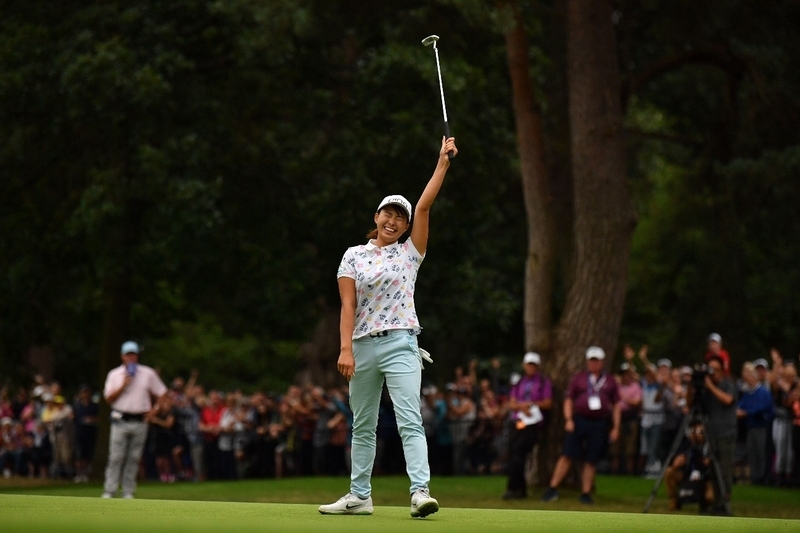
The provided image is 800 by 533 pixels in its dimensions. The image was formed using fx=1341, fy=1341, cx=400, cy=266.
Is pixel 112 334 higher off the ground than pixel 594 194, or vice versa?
pixel 594 194

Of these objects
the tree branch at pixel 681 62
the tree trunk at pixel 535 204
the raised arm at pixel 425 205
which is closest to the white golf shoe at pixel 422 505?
the raised arm at pixel 425 205

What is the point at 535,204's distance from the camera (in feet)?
69.1

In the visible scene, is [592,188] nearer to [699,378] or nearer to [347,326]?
[699,378]

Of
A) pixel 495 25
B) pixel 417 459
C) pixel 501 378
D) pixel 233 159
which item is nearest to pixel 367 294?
pixel 417 459

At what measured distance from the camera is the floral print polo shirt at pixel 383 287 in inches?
351

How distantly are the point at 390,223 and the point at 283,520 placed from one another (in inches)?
84.4

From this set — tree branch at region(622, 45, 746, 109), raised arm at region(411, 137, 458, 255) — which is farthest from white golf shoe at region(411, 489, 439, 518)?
tree branch at region(622, 45, 746, 109)

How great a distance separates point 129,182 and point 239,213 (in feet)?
10.2

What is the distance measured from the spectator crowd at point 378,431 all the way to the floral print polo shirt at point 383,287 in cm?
1298

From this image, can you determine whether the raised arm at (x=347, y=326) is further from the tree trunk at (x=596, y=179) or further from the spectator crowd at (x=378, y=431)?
the spectator crowd at (x=378, y=431)

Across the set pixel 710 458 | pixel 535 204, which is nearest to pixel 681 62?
pixel 535 204

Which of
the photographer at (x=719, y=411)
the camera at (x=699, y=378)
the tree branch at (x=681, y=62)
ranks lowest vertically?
the photographer at (x=719, y=411)

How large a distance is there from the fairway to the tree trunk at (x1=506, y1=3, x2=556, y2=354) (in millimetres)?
11571

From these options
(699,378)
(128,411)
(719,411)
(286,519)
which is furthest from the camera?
(128,411)
